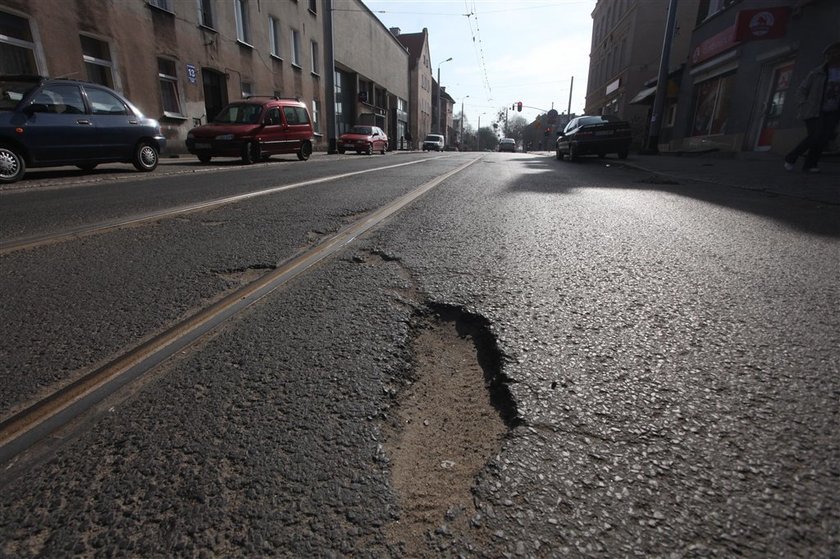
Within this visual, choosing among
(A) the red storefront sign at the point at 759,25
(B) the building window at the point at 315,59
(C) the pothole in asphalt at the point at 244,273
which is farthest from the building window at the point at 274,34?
(C) the pothole in asphalt at the point at 244,273

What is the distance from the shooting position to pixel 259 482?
3.31 ft

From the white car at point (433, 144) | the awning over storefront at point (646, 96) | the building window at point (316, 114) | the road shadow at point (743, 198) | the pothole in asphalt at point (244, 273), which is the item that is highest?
the awning over storefront at point (646, 96)

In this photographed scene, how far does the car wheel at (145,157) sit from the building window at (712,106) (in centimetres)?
1707

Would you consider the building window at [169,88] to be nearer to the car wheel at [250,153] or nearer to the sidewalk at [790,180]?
the car wheel at [250,153]

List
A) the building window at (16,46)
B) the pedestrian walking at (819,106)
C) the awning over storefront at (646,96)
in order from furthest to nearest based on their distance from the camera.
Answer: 1. the awning over storefront at (646,96)
2. the building window at (16,46)
3. the pedestrian walking at (819,106)

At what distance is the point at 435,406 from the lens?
52.3 inches

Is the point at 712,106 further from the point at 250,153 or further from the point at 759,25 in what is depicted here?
the point at 250,153

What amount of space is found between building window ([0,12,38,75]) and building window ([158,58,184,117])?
158 inches

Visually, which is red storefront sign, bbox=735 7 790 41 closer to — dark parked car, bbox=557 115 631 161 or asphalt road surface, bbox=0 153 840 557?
dark parked car, bbox=557 115 631 161

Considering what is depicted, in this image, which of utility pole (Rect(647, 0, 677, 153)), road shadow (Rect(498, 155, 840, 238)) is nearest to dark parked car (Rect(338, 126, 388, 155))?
utility pole (Rect(647, 0, 677, 153))

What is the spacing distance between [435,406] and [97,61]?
16094mm

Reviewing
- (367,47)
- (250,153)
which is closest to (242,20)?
(250,153)

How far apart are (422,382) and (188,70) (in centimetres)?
1831

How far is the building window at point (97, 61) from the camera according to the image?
12.6 metres
